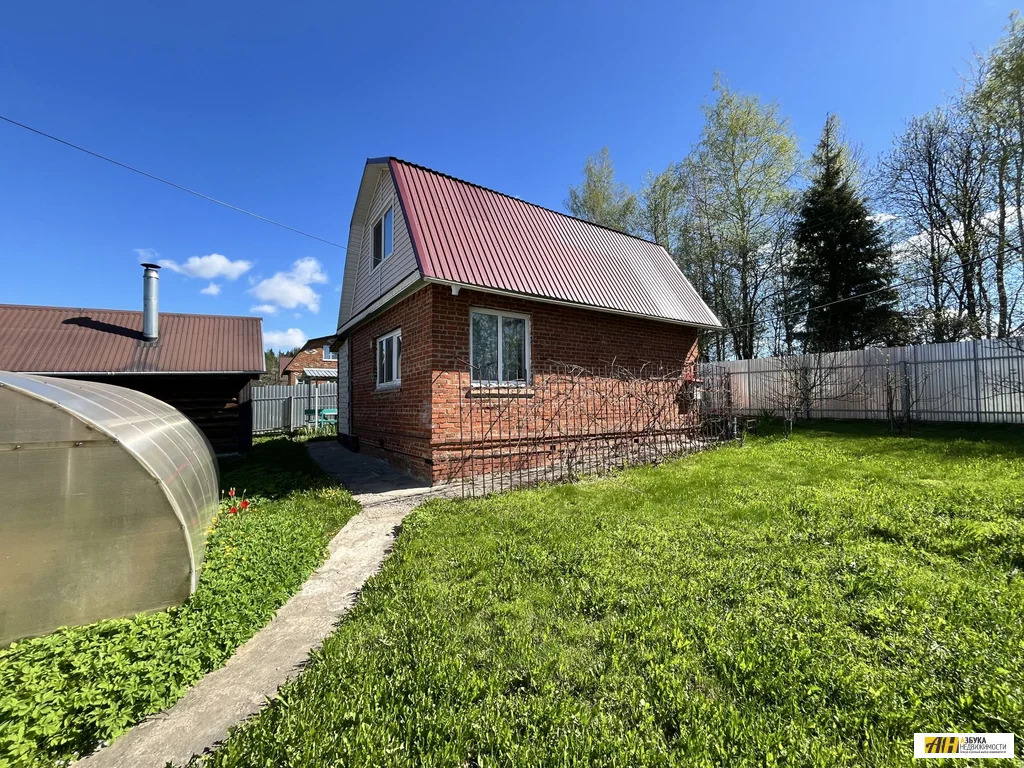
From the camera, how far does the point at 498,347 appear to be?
827 centimetres

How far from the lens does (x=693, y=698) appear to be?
7.35 ft

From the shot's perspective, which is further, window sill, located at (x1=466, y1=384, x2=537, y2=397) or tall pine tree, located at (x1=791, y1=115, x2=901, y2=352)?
tall pine tree, located at (x1=791, y1=115, x2=901, y2=352)

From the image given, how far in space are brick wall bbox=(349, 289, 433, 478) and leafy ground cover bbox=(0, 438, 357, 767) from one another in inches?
148

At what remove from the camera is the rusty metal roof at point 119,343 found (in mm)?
10820

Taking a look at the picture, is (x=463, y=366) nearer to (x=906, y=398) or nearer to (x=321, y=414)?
(x=906, y=398)

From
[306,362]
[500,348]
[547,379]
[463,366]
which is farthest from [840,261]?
[306,362]

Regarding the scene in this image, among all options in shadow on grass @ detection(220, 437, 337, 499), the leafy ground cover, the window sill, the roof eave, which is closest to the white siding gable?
the roof eave

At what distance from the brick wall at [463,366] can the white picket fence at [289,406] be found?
11381 mm

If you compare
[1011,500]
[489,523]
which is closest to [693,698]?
[489,523]

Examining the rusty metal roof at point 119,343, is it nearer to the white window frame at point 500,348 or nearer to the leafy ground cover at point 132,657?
the white window frame at point 500,348

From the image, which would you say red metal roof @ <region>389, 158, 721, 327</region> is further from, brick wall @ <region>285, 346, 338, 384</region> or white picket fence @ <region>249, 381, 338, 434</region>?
brick wall @ <region>285, 346, 338, 384</region>

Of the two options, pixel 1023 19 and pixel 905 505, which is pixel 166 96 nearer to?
pixel 905 505

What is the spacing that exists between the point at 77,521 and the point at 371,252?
919cm

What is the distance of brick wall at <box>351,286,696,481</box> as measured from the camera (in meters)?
7.54
